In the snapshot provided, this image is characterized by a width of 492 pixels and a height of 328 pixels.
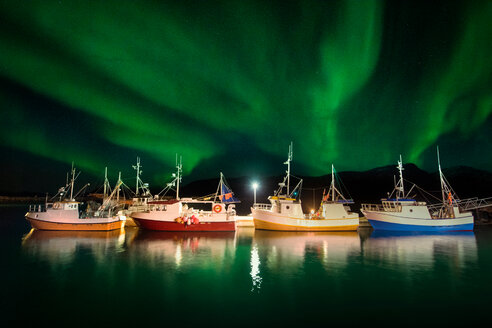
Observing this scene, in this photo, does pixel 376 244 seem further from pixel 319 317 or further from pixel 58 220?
pixel 58 220

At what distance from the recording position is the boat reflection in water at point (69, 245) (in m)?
20.2

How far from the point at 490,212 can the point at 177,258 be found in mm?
63640

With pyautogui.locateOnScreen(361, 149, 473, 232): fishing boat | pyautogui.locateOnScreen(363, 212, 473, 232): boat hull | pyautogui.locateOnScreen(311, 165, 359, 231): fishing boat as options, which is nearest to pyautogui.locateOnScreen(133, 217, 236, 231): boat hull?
pyautogui.locateOnScreen(311, 165, 359, 231): fishing boat

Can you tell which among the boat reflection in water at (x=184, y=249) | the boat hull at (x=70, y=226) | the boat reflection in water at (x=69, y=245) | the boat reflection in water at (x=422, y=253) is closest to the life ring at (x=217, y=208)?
the boat reflection in water at (x=184, y=249)

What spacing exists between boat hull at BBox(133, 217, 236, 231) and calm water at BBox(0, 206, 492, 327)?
28.3 feet

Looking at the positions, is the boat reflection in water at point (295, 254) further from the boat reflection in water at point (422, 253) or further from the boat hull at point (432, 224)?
the boat hull at point (432, 224)

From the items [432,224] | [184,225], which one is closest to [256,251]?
[184,225]

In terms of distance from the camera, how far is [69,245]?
24188mm

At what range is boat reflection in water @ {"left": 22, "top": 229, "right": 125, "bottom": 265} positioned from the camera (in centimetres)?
2016

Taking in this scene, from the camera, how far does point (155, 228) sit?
3403 cm

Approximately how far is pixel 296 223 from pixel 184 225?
14364 millimetres

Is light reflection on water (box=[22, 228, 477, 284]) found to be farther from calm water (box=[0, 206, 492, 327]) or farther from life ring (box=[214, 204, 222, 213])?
life ring (box=[214, 204, 222, 213])

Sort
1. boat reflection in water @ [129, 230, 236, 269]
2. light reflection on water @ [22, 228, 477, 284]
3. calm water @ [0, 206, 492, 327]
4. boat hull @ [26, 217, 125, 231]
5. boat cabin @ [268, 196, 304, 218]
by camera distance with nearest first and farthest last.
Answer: calm water @ [0, 206, 492, 327] → light reflection on water @ [22, 228, 477, 284] → boat reflection in water @ [129, 230, 236, 269] → boat hull @ [26, 217, 125, 231] → boat cabin @ [268, 196, 304, 218]

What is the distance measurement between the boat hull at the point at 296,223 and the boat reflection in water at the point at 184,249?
6.97 meters
